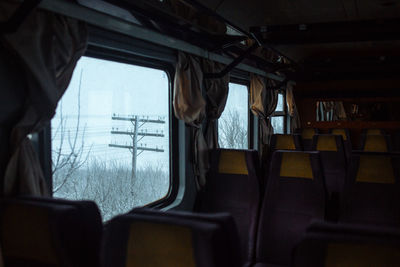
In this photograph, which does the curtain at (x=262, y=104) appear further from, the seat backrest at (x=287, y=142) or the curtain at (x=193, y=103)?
the curtain at (x=193, y=103)

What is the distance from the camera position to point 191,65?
3453mm

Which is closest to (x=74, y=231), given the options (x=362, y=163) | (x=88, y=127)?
(x=88, y=127)

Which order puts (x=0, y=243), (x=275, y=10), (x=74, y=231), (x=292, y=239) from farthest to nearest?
(x=275, y=10) → (x=292, y=239) → (x=0, y=243) → (x=74, y=231)

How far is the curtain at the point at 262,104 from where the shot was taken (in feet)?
19.6

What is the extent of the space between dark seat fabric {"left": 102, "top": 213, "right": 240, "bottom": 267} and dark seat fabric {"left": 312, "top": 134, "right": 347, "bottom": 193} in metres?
3.68

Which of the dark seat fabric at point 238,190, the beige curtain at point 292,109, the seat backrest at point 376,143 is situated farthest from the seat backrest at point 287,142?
the beige curtain at point 292,109

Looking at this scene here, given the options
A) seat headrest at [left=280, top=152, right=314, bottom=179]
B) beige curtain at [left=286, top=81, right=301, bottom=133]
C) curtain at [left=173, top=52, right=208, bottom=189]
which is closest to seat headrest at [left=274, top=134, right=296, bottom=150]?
curtain at [left=173, top=52, right=208, bottom=189]

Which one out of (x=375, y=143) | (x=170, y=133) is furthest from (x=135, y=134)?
(x=375, y=143)

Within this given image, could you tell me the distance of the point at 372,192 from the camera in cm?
259

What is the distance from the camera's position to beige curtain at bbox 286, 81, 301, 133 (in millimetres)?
8406

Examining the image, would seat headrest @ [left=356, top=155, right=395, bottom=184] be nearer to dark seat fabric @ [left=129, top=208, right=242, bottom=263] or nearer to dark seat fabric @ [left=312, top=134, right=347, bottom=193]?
dark seat fabric @ [left=312, top=134, right=347, bottom=193]

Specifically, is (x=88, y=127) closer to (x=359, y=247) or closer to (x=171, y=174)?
(x=171, y=174)

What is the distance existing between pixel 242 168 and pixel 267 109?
4086 millimetres

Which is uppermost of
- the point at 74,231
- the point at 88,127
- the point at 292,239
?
the point at 88,127
